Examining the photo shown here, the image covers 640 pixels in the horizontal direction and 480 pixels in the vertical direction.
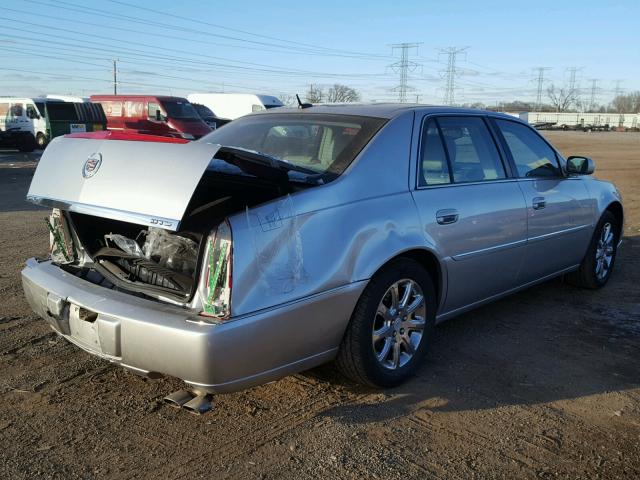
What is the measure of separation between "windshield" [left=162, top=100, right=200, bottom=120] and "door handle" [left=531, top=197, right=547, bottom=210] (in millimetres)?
19860

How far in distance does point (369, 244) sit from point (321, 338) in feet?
1.80

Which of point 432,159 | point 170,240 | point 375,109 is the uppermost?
point 375,109

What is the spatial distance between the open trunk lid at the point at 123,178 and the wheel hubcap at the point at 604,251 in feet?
13.9

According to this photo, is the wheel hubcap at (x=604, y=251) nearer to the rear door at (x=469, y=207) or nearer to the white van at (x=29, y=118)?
the rear door at (x=469, y=207)

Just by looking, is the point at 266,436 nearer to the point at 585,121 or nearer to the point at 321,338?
the point at 321,338

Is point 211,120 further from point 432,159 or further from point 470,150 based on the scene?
point 432,159

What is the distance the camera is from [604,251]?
5730 mm

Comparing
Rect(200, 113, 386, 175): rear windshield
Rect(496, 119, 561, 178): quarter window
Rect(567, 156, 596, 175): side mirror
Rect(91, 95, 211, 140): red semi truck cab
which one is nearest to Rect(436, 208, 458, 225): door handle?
Rect(200, 113, 386, 175): rear windshield

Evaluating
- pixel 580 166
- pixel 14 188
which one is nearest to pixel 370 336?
pixel 580 166

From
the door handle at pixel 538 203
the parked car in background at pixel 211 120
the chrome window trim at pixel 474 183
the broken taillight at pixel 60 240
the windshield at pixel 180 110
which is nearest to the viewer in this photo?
the broken taillight at pixel 60 240

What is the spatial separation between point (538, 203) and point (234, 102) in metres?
30.1

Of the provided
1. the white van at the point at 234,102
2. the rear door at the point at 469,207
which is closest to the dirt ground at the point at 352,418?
the rear door at the point at 469,207

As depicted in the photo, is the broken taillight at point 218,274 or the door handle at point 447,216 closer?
the broken taillight at point 218,274

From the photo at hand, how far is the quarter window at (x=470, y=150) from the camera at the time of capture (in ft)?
13.1
